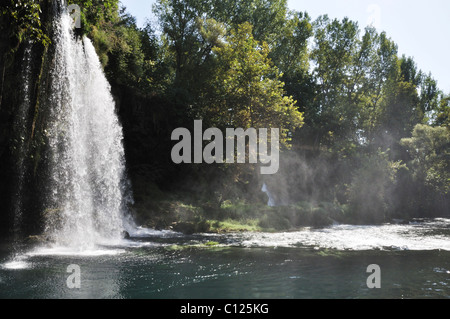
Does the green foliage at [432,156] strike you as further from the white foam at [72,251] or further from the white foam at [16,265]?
the white foam at [16,265]

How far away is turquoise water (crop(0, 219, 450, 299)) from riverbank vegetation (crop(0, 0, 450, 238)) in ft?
18.5

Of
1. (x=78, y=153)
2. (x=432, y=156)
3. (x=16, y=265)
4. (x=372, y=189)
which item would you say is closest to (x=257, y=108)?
(x=78, y=153)

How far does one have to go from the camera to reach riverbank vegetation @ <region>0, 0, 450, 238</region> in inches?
852

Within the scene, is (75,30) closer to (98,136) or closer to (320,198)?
(98,136)

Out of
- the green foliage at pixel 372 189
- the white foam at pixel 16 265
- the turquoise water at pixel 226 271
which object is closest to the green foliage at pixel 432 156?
the green foliage at pixel 372 189

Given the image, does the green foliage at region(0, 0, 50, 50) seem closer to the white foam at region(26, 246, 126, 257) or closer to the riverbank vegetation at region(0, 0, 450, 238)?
the riverbank vegetation at region(0, 0, 450, 238)

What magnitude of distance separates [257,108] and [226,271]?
60.9 ft

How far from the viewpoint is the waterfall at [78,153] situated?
585 inches

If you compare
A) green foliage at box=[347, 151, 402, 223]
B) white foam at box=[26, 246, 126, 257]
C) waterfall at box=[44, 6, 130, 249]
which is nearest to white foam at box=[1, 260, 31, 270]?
white foam at box=[26, 246, 126, 257]

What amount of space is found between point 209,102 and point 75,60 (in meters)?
14.4

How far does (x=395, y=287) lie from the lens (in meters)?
8.66

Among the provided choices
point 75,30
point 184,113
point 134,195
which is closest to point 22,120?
point 75,30

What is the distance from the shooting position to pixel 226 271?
10.2 metres

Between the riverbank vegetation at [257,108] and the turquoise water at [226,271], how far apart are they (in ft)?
18.5
